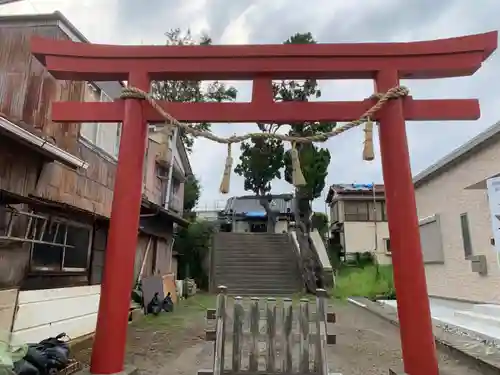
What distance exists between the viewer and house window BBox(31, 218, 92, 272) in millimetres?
6496

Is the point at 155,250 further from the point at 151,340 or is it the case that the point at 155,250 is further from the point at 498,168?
the point at 498,168

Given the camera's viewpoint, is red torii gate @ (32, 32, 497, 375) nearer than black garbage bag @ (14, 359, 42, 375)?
No

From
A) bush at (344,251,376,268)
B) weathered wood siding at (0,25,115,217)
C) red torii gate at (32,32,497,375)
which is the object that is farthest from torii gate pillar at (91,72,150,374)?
bush at (344,251,376,268)

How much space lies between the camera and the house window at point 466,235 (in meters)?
8.85

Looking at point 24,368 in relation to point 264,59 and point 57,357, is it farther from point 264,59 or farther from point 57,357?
point 264,59

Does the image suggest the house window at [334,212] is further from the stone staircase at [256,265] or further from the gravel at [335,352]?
the gravel at [335,352]

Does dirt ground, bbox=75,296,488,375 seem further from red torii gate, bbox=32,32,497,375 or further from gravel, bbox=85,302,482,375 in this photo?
red torii gate, bbox=32,32,497,375

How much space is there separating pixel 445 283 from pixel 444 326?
8.38ft

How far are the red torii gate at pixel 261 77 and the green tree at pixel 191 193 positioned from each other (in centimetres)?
2189

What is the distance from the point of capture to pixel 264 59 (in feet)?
16.5

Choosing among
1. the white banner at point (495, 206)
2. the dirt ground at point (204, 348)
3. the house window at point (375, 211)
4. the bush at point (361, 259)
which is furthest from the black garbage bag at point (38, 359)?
the house window at point (375, 211)

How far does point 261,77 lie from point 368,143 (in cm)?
158

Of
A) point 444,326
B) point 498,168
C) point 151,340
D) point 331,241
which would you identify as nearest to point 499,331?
point 444,326

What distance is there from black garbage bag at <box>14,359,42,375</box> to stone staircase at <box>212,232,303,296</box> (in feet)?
37.4
